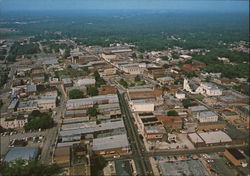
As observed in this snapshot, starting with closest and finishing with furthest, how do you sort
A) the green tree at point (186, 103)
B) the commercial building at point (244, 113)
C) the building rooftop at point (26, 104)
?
1. the commercial building at point (244, 113)
2. the green tree at point (186, 103)
3. the building rooftop at point (26, 104)

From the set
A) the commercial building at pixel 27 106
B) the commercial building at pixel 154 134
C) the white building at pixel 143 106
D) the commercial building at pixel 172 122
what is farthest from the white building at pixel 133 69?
the commercial building at pixel 154 134

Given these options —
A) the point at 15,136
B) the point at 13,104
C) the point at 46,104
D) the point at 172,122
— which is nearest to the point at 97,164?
the point at 172,122

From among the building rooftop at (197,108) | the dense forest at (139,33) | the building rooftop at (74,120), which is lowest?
the building rooftop at (74,120)

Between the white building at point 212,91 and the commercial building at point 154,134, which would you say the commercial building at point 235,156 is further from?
the white building at point 212,91

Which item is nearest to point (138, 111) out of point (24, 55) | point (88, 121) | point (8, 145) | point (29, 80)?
point (88, 121)

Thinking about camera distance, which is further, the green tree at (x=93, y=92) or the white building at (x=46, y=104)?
the green tree at (x=93, y=92)

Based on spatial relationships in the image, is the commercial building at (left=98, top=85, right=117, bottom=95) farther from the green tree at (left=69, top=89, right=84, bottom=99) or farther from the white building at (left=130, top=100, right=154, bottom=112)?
the white building at (left=130, top=100, right=154, bottom=112)

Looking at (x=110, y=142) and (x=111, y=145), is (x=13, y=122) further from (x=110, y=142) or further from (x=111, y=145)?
(x=111, y=145)
